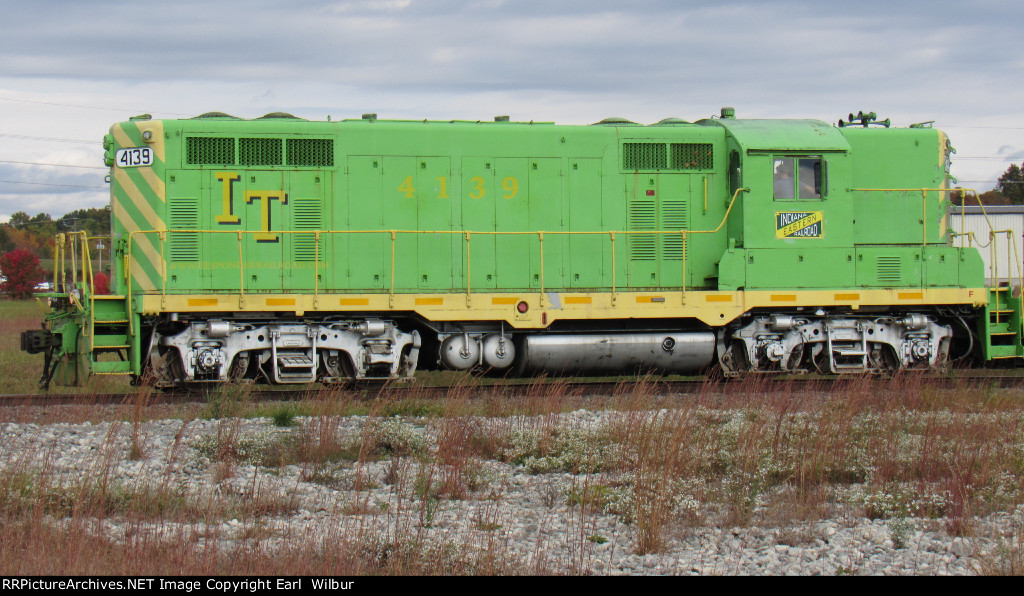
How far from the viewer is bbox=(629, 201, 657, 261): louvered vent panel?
39.8ft

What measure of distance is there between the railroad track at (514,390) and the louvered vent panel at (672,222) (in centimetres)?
181

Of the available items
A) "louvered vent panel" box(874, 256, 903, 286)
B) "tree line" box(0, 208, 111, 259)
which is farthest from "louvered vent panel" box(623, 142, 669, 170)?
"tree line" box(0, 208, 111, 259)

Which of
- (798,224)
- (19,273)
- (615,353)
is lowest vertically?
(615,353)

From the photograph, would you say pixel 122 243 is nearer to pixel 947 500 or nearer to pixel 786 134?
pixel 786 134

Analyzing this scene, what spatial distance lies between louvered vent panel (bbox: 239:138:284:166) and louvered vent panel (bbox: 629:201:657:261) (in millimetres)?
4909

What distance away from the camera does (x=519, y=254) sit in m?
→ 11.9

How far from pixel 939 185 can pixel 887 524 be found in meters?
8.23

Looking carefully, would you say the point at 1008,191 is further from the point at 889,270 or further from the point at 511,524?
the point at 511,524

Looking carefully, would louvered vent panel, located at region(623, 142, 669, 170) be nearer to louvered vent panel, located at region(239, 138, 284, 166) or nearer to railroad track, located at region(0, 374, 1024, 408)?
railroad track, located at region(0, 374, 1024, 408)

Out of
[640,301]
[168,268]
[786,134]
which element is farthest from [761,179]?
[168,268]

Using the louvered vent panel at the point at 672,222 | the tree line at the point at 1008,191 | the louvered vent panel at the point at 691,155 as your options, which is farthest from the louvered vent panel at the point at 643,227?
the tree line at the point at 1008,191

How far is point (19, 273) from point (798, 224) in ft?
197

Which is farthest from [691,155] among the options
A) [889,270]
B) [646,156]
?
[889,270]

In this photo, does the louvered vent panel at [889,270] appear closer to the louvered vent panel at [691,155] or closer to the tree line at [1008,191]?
the louvered vent panel at [691,155]
